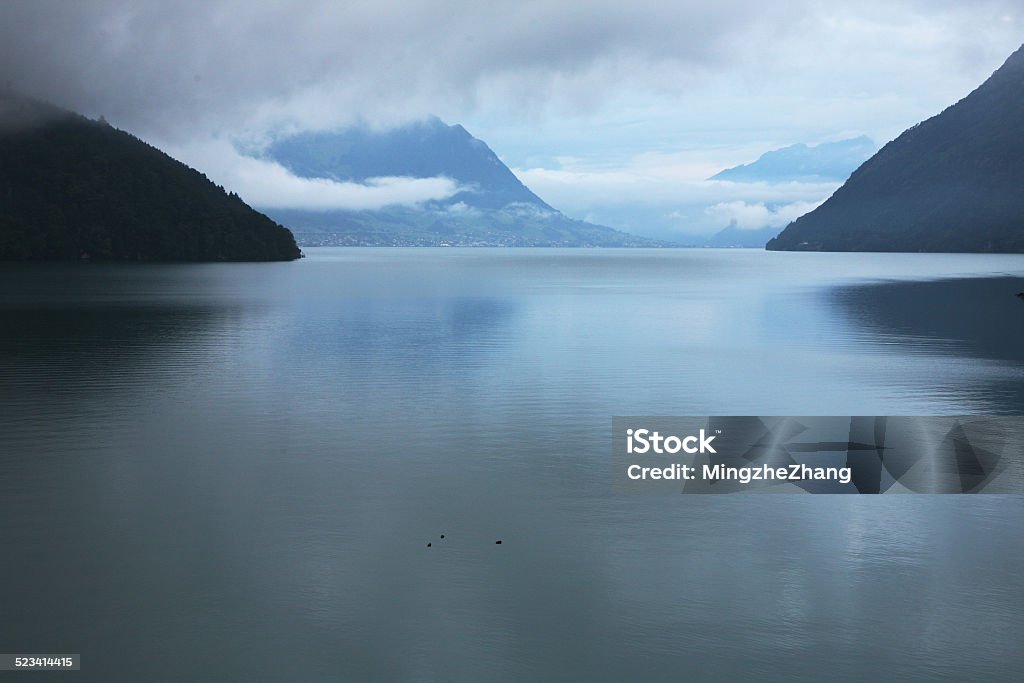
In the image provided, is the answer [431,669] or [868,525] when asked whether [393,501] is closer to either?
[431,669]

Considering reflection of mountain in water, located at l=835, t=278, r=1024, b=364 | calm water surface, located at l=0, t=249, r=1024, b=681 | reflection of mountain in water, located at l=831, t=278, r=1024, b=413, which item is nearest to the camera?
calm water surface, located at l=0, t=249, r=1024, b=681

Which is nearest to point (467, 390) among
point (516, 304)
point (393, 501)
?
point (393, 501)

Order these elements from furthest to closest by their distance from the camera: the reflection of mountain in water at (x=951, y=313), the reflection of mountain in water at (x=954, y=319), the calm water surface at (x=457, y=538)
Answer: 1. the reflection of mountain in water at (x=951, y=313)
2. the reflection of mountain in water at (x=954, y=319)
3. the calm water surface at (x=457, y=538)

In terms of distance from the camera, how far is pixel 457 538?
24891mm

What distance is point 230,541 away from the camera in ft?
80.2

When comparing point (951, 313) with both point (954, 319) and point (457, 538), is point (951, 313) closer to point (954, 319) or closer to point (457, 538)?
point (954, 319)

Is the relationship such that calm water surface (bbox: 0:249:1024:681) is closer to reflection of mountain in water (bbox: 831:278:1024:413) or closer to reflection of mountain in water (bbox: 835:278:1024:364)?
reflection of mountain in water (bbox: 831:278:1024:413)

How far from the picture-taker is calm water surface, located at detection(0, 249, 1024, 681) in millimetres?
18578

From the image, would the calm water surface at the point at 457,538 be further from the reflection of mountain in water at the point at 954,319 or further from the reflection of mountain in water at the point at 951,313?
the reflection of mountain in water at the point at 951,313

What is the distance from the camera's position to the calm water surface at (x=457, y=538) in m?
18.6

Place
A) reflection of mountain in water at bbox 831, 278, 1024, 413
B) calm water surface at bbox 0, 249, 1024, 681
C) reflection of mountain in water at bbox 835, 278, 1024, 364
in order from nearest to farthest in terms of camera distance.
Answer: calm water surface at bbox 0, 249, 1024, 681
reflection of mountain in water at bbox 831, 278, 1024, 413
reflection of mountain in water at bbox 835, 278, 1024, 364

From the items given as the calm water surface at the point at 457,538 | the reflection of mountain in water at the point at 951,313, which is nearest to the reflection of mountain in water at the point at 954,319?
the reflection of mountain in water at the point at 951,313

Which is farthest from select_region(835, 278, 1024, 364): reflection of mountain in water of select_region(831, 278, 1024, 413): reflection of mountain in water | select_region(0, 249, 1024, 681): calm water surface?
select_region(0, 249, 1024, 681): calm water surface

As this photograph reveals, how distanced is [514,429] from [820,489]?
1241 centimetres
